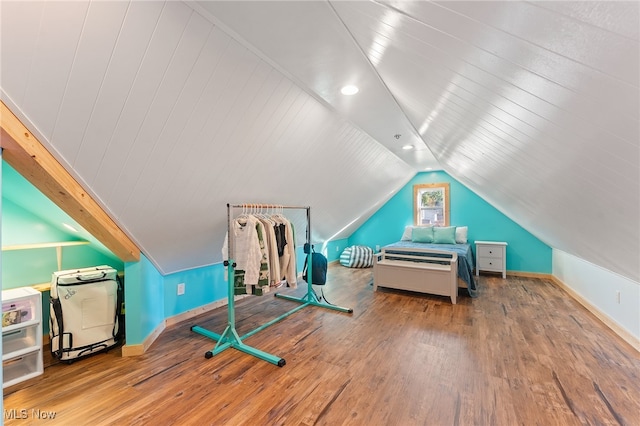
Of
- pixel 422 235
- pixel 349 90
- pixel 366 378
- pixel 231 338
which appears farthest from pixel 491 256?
pixel 231 338

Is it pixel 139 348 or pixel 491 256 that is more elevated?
pixel 491 256

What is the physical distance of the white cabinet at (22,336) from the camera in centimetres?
203

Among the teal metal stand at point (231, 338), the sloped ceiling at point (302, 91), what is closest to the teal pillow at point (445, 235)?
the sloped ceiling at point (302, 91)

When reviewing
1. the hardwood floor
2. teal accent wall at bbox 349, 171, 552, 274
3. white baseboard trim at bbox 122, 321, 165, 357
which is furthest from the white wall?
white baseboard trim at bbox 122, 321, 165, 357

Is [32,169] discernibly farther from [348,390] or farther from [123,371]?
[348,390]

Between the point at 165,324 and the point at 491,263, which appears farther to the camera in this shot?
the point at 491,263

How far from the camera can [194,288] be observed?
3.44m

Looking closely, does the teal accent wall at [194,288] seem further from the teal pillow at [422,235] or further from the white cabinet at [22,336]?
the teal pillow at [422,235]

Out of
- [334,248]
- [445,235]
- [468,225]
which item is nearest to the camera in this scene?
[445,235]

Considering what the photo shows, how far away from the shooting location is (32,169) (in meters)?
1.52

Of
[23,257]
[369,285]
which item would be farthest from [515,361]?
[23,257]

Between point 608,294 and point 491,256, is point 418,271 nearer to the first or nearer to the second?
point 608,294

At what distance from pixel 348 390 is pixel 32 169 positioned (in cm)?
243

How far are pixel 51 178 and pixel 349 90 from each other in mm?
1995
